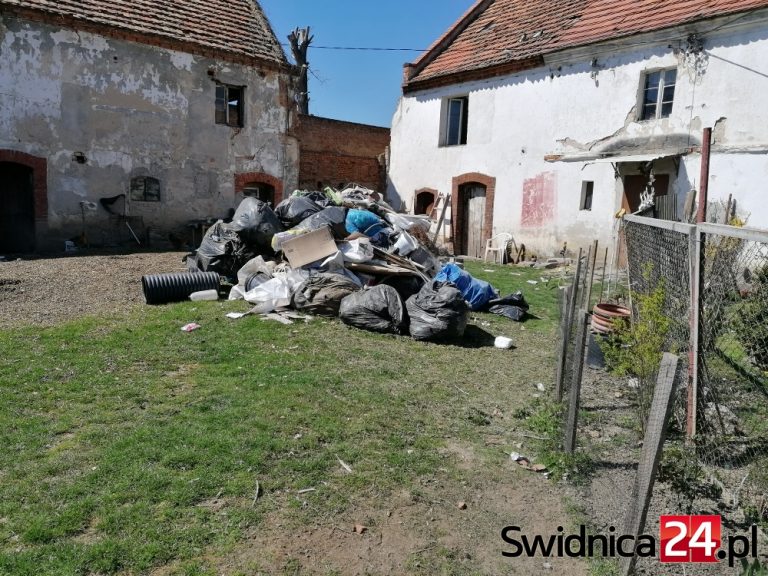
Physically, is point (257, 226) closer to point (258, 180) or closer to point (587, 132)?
point (258, 180)

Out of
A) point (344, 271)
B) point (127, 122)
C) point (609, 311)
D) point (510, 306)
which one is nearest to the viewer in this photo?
point (609, 311)

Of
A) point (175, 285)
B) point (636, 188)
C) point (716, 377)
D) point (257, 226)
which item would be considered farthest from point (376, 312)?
point (636, 188)

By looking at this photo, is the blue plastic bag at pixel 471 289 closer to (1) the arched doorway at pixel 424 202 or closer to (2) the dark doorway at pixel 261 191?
(2) the dark doorway at pixel 261 191

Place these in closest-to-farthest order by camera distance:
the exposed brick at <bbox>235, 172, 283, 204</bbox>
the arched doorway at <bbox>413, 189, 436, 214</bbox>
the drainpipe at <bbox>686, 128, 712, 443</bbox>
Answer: the drainpipe at <bbox>686, 128, 712, 443</bbox> → the exposed brick at <bbox>235, 172, 283, 204</bbox> → the arched doorway at <bbox>413, 189, 436, 214</bbox>

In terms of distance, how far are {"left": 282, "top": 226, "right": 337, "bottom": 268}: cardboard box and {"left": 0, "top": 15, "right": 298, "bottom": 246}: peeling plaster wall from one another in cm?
773

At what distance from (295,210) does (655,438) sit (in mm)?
7519

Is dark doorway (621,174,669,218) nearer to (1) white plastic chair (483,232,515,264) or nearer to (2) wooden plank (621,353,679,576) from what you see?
(1) white plastic chair (483,232,515,264)

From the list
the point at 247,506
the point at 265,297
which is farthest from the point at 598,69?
the point at 247,506

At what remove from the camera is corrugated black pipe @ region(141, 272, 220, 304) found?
7535mm

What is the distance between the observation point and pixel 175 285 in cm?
769

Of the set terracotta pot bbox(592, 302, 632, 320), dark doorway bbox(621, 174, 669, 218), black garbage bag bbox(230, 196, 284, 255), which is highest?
dark doorway bbox(621, 174, 669, 218)

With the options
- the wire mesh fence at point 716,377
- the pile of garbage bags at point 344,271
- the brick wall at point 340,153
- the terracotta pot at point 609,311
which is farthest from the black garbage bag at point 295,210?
the brick wall at point 340,153

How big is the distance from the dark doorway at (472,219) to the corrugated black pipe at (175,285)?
9.39 meters

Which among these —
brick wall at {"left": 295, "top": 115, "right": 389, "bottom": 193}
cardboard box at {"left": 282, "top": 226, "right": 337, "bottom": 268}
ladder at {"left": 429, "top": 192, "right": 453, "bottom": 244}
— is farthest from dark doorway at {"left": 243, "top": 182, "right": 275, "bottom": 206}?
cardboard box at {"left": 282, "top": 226, "right": 337, "bottom": 268}
